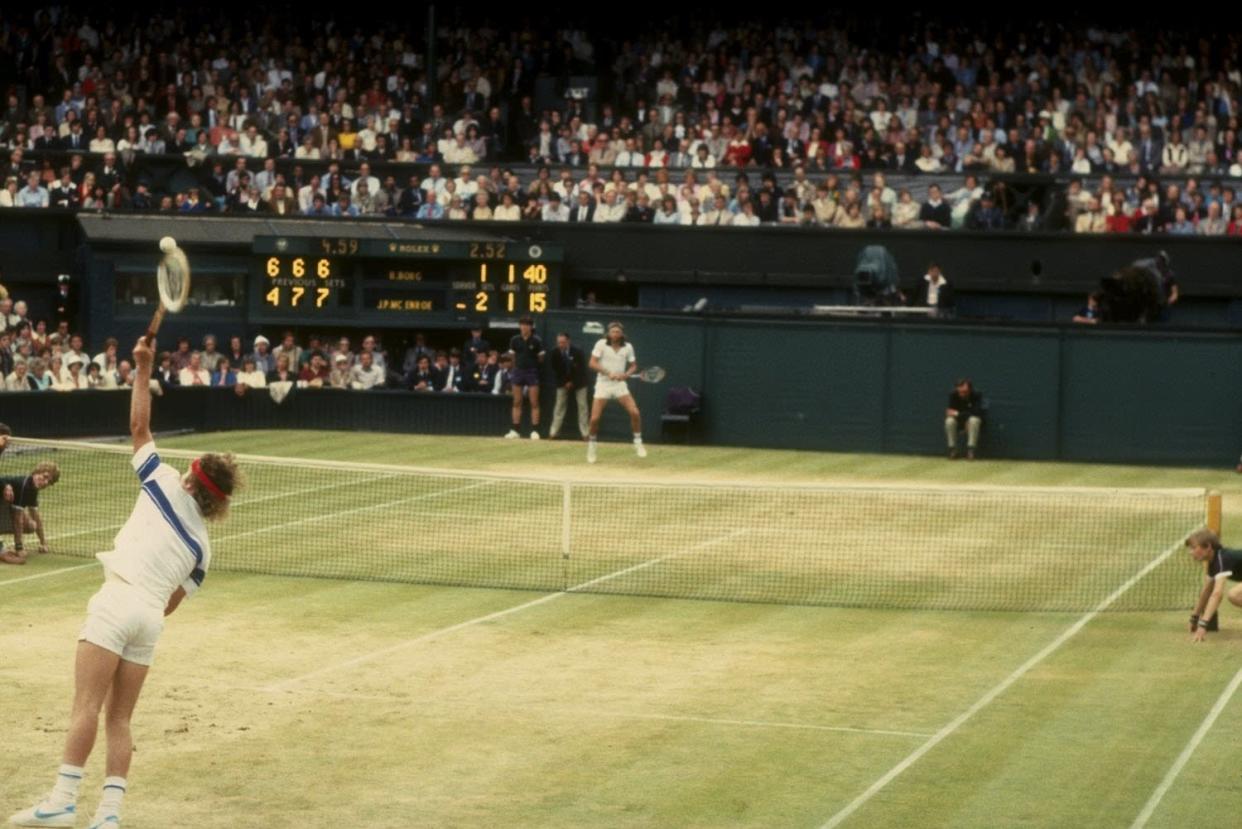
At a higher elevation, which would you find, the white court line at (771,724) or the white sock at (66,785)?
the white sock at (66,785)

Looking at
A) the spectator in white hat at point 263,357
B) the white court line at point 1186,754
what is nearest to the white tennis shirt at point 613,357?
the spectator in white hat at point 263,357

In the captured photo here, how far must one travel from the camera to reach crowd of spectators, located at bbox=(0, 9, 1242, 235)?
37031mm

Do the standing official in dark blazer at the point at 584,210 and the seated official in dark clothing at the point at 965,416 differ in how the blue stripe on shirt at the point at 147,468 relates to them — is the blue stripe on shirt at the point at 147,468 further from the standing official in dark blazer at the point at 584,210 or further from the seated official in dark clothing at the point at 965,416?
the standing official in dark blazer at the point at 584,210

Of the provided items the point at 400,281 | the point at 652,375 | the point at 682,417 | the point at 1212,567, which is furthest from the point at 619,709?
the point at 400,281

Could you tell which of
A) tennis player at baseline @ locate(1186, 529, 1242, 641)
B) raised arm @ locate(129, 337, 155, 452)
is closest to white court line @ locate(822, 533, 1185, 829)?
tennis player at baseline @ locate(1186, 529, 1242, 641)

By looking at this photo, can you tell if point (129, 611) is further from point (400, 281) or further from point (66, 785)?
point (400, 281)

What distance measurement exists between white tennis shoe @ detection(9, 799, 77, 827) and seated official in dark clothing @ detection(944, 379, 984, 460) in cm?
2377

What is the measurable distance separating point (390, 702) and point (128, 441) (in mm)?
20029

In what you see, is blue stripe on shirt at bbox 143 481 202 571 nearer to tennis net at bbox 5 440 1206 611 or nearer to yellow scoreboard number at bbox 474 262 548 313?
tennis net at bbox 5 440 1206 611

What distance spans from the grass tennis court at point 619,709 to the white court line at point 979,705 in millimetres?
51

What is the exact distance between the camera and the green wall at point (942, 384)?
32.4 metres

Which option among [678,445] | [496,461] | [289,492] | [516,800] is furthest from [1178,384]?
[516,800]

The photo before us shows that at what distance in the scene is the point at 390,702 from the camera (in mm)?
14266

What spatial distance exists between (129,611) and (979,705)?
6724mm
